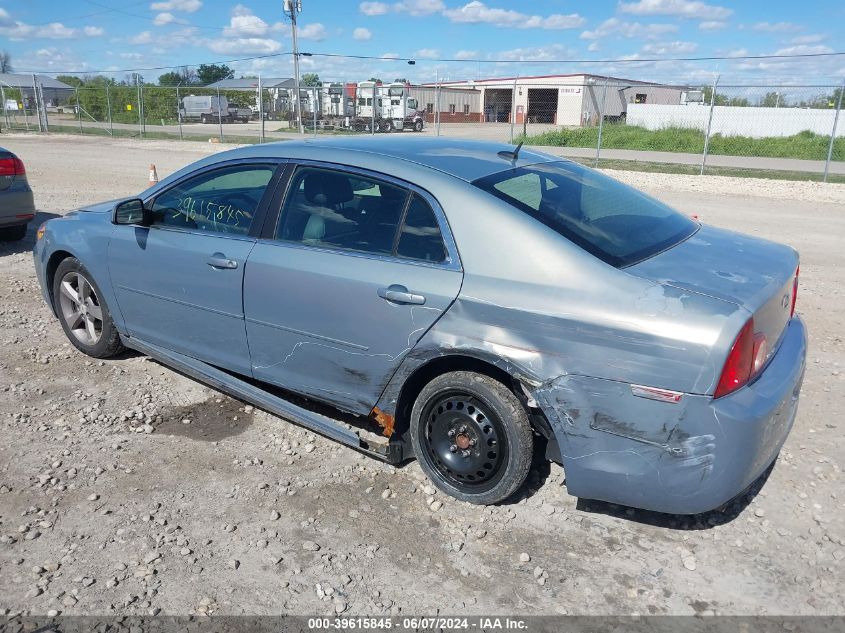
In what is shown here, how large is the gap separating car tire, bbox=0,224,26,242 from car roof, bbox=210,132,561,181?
238 inches

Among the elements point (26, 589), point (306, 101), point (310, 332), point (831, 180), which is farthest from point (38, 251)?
point (306, 101)

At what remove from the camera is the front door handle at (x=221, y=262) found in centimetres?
389

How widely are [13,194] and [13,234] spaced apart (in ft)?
3.05

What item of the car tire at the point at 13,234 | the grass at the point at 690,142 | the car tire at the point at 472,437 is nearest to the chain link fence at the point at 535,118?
the grass at the point at 690,142

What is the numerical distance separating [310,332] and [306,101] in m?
45.8

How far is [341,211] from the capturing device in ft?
12.2

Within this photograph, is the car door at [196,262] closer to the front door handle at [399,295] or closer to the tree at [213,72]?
the front door handle at [399,295]

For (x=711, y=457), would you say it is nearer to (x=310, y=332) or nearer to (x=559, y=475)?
(x=559, y=475)

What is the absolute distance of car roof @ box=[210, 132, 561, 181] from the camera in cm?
356

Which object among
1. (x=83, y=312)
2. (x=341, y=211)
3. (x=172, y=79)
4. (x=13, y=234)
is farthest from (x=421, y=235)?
(x=172, y=79)

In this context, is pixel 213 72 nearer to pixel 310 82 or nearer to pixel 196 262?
pixel 310 82

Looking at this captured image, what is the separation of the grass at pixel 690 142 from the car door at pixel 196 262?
22390 millimetres

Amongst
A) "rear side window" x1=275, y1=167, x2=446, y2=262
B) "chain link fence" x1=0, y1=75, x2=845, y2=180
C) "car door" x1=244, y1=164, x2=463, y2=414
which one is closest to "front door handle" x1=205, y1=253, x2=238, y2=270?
"car door" x1=244, y1=164, x2=463, y2=414

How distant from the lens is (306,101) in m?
46.5
